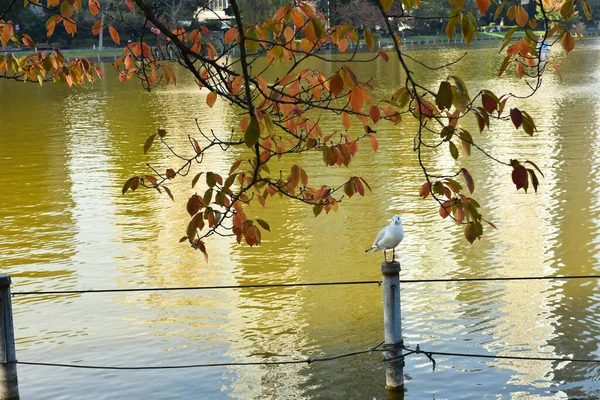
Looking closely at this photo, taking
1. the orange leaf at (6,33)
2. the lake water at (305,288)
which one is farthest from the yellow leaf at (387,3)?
the lake water at (305,288)

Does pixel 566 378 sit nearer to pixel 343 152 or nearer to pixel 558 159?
pixel 343 152

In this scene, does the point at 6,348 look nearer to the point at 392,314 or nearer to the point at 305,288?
the point at 392,314

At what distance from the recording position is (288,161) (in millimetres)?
20359

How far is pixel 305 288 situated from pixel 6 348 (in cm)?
482

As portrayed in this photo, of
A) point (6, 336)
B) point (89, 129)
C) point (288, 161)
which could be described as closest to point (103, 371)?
point (6, 336)

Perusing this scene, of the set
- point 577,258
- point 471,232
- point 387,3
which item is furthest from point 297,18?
point 577,258

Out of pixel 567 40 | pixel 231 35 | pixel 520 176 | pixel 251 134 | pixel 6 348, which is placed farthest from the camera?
pixel 6 348

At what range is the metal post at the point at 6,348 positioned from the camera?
647 centimetres

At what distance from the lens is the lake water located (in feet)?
27.4

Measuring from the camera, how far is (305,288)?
11.1 metres

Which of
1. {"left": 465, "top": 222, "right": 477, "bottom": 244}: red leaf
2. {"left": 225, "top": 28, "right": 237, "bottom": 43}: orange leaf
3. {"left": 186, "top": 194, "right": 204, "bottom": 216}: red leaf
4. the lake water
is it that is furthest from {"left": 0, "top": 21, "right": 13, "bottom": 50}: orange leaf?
the lake water

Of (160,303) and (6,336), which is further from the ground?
(6,336)

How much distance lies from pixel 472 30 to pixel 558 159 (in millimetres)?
15824

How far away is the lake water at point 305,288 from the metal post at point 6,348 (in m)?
1.08
